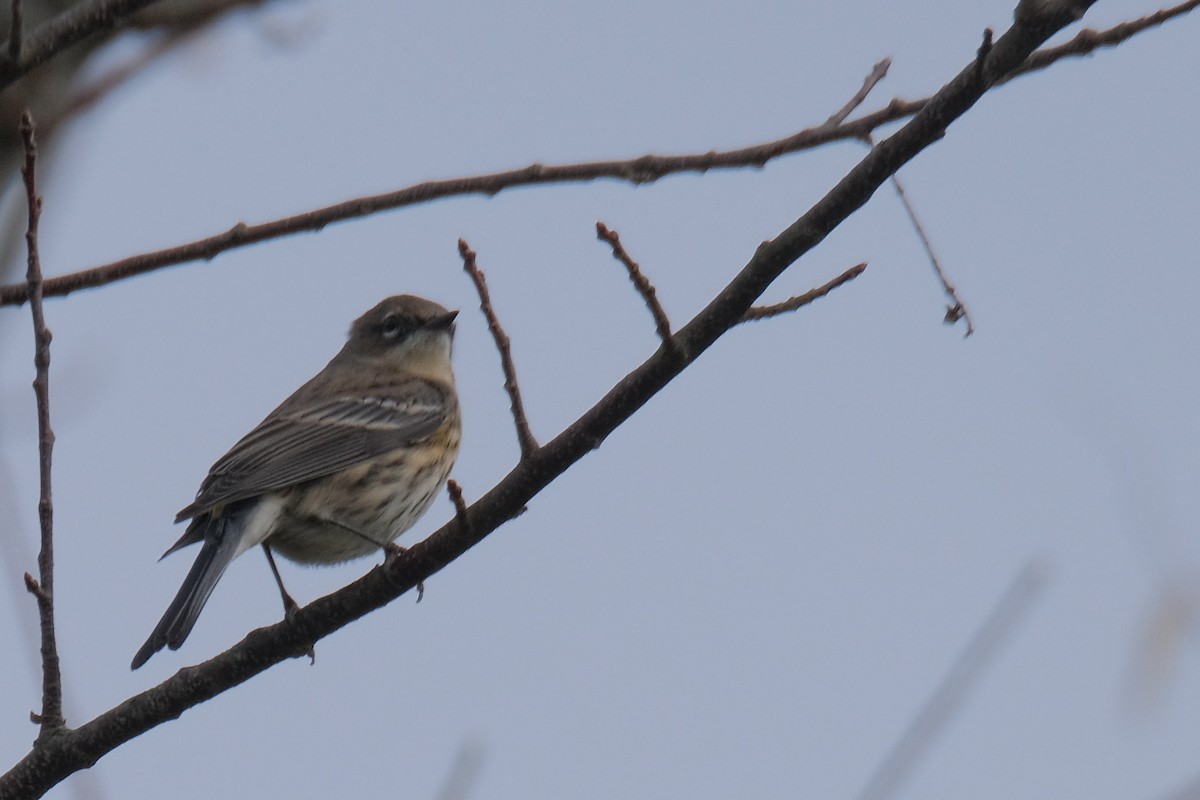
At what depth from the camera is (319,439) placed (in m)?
8.22

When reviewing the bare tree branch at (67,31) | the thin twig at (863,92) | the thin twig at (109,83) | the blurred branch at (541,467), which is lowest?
the blurred branch at (541,467)

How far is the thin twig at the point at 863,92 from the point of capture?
4.40 meters

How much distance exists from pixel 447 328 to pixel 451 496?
5954 millimetres

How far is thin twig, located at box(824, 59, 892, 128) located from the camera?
14.4 ft

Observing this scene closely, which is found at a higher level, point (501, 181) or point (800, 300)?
point (501, 181)

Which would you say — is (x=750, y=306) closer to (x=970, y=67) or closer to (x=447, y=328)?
(x=970, y=67)

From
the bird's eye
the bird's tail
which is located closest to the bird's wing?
the bird's tail

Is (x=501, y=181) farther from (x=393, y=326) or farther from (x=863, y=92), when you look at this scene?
(x=393, y=326)

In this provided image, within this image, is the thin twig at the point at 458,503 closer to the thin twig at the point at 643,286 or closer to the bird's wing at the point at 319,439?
the thin twig at the point at 643,286

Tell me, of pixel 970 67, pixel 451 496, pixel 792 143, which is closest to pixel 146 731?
pixel 451 496

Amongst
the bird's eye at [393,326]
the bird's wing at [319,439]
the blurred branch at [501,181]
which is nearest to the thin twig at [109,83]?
the blurred branch at [501,181]

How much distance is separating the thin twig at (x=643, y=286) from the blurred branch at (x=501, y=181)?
37 centimetres

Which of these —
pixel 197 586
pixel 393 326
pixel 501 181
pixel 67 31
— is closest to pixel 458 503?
pixel 501 181

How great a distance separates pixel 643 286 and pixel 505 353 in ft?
1.42
